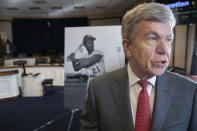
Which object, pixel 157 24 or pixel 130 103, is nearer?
pixel 157 24

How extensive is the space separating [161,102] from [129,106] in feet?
0.55

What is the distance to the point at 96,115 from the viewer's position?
3.31 feet

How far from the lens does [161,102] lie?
2.97 ft

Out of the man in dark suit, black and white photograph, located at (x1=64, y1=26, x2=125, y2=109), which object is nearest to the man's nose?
the man in dark suit

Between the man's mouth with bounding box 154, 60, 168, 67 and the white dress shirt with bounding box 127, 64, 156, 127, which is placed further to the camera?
the white dress shirt with bounding box 127, 64, 156, 127

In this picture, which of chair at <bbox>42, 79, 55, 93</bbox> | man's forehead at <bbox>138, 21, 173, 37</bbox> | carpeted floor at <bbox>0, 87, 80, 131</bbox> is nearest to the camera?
man's forehead at <bbox>138, 21, 173, 37</bbox>

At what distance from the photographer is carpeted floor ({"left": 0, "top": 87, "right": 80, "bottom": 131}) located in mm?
3415

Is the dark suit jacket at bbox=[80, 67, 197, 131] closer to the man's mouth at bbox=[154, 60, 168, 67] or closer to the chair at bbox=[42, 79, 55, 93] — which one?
the man's mouth at bbox=[154, 60, 168, 67]

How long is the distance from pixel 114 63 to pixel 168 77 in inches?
62.5

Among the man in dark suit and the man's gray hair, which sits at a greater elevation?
the man's gray hair

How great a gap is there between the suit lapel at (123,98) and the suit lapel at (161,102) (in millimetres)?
125

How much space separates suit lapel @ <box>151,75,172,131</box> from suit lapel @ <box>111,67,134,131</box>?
0.41ft

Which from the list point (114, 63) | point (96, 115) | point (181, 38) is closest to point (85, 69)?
point (114, 63)

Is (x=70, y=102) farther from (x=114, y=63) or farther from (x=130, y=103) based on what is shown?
(x=130, y=103)
